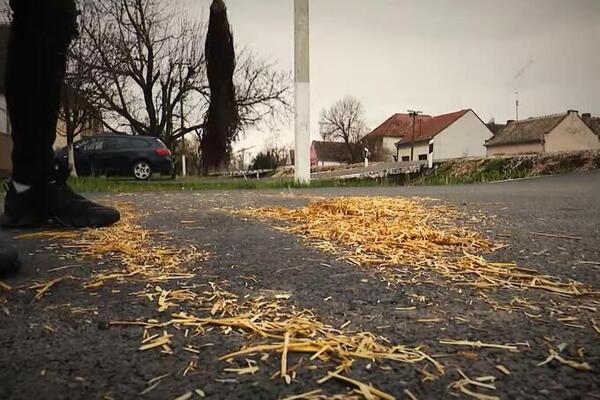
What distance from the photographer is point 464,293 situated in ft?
3.51

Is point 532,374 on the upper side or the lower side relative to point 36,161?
lower

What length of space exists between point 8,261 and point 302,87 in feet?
22.0

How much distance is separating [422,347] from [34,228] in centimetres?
178

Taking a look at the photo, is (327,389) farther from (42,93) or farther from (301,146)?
(301,146)

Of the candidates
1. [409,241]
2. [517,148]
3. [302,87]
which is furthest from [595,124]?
[409,241]

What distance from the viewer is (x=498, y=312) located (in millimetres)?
934

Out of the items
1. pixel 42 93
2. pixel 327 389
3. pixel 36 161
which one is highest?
pixel 42 93

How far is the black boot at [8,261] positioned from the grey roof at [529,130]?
39.8 meters

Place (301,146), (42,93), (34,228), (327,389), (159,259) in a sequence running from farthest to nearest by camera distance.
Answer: (301,146) < (34,228) < (42,93) < (159,259) < (327,389)

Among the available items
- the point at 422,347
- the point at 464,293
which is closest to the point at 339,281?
the point at 464,293

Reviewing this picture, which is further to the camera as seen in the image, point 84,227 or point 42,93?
point 84,227

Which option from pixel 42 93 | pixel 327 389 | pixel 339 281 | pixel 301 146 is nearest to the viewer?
pixel 327 389

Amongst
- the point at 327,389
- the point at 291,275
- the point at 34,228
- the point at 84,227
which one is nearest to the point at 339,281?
the point at 291,275

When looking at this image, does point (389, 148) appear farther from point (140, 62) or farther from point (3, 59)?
point (3, 59)
